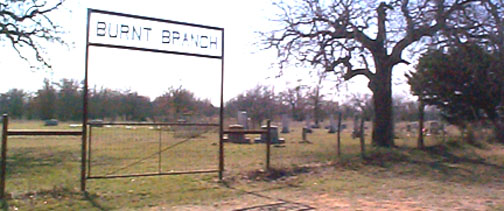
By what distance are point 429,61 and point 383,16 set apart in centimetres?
943

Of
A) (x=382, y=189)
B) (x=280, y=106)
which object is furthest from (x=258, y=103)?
(x=382, y=189)

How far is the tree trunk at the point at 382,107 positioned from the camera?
23297 millimetres

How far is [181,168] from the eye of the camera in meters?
15.1

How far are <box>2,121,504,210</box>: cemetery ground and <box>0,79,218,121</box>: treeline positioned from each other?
3.04 m

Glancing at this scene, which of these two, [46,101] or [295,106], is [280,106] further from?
[46,101]

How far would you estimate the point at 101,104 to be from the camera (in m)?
23.3

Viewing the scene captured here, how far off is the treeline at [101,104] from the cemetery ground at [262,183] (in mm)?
3040

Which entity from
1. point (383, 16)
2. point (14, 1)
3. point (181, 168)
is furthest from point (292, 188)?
point (14, 1)

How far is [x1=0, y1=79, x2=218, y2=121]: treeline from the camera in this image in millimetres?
23047

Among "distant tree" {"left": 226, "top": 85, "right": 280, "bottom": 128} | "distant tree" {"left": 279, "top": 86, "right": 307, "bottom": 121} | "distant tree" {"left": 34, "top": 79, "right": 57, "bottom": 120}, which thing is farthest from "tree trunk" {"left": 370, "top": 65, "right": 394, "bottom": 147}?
"distant tree" {"left": 279, "top": 86, "right": 307, "bottom": 121}

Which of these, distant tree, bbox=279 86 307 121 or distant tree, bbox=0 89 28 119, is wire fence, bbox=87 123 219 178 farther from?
distant tree, bbox=279 86 307 121

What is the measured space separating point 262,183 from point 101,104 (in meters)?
12.5

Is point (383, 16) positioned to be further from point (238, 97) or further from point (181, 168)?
point (238, 97)

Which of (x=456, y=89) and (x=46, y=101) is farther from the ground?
(x=456, y=89)
